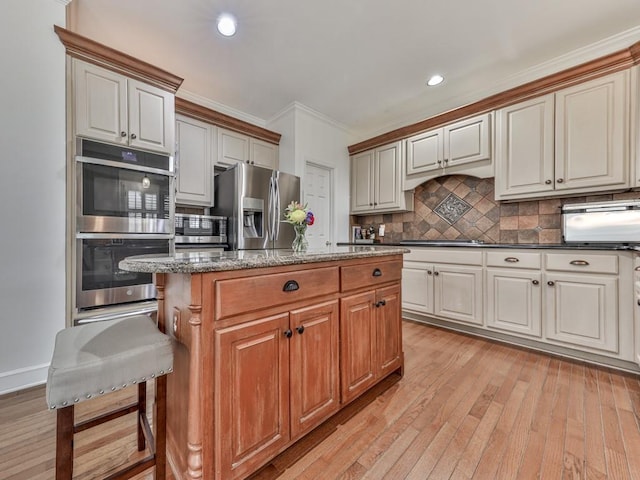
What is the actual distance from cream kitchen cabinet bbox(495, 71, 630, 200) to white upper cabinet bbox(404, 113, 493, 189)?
141mm

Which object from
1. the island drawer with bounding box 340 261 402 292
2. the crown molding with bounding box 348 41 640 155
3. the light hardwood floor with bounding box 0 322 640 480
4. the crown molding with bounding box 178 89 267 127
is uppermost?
the crown molding with bounding box 178 89 267 127

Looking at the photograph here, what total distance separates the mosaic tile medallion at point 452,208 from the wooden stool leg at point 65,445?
3700 millimetres

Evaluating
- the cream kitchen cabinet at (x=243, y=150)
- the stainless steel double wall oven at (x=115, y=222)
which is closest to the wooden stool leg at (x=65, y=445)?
the stainless steel double wall oven at (x=115, y=222)

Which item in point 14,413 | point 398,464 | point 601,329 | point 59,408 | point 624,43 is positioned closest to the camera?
point 59,408

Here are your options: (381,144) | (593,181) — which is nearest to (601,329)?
(593,181)

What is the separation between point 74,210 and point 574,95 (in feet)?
13.9

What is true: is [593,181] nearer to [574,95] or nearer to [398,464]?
[574,95]

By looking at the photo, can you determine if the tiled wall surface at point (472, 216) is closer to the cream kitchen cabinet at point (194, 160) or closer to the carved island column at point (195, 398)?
the cream kitchen cabinet at point (194, 160)

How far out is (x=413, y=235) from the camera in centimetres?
385

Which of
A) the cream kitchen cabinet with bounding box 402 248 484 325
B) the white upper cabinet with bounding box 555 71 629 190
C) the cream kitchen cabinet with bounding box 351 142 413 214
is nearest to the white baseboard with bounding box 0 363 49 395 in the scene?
the cream kitchen cabinet with bounding box 402 248 484 325

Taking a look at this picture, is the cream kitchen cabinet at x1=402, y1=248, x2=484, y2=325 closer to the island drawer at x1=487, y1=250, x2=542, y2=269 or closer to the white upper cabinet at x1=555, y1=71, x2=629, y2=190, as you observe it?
the island drawer at x1=487, y1=250, x2=542, y2=269

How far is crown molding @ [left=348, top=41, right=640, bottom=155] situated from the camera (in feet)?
7.02

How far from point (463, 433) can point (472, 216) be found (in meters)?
2.55

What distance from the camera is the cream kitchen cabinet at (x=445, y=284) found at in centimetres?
273
